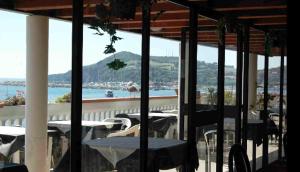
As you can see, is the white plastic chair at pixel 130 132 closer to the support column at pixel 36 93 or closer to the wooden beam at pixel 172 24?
the support column at pixel 36 93

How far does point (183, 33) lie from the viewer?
477cm

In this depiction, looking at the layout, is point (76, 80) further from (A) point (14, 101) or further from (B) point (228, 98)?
(B) point (228, 98)

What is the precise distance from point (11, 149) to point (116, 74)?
0.84 meters

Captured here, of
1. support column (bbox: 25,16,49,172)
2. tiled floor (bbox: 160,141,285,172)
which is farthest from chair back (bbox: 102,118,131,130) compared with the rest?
tiled floor (bbox: 160,141,285,172)

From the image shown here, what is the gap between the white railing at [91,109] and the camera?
2.53 meters

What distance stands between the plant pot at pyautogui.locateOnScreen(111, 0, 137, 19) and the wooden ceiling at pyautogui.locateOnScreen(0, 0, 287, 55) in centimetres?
14

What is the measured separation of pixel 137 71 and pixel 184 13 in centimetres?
117

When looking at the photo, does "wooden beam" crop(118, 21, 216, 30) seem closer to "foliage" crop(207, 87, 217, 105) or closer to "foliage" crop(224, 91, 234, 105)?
"foliage" crop(207, 87, 217, 105)

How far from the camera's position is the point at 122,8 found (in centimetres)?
269

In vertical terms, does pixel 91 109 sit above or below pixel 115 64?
below

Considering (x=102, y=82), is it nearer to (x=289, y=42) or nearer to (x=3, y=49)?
(x=3, y=49)

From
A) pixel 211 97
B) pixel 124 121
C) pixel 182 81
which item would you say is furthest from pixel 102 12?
pixel 211 97

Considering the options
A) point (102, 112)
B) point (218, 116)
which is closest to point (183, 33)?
point (218, 116)

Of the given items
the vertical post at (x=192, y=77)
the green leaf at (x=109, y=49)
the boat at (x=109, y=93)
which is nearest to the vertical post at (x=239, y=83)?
the vertical post at (x=192, y=77)
